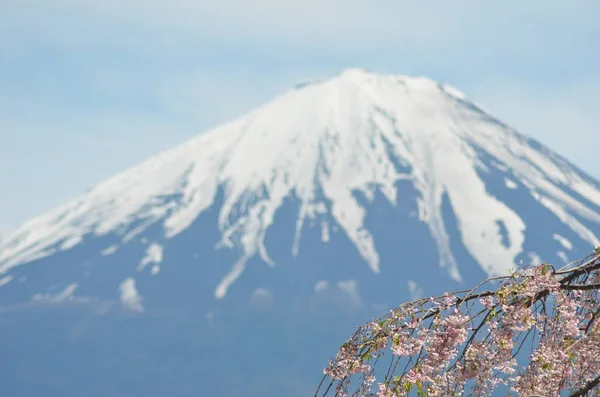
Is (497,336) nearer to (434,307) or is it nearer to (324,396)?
(434,307)

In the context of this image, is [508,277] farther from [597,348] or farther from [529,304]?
[597,348]

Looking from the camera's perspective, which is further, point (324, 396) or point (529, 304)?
point (324, 396)

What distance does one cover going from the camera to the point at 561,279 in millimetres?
3869

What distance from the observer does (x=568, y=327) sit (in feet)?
12.3

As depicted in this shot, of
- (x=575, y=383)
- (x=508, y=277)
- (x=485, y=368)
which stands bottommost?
(x=575, y=383)

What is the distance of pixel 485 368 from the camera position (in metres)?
3.79

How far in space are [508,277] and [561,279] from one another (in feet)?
1.07

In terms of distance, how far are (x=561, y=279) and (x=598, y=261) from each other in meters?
0.19

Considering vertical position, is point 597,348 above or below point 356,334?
below

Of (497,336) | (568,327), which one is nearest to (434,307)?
(497,336)

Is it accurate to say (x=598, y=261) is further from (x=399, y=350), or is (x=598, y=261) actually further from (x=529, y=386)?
(x=399, y=350)

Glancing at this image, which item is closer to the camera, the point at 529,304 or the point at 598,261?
the point at 529,304

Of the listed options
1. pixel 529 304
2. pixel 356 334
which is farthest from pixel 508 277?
pixel 356 334

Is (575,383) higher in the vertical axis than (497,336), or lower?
lower
